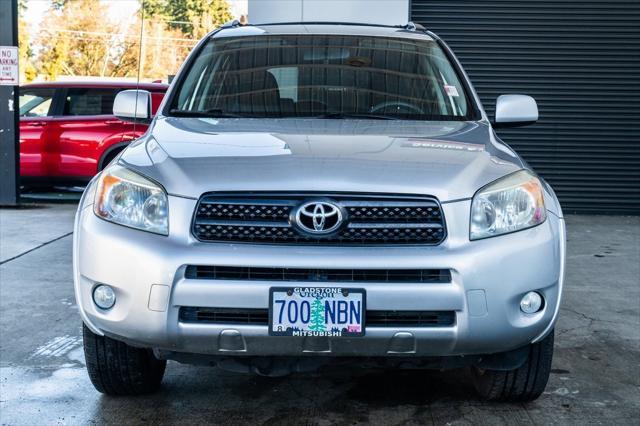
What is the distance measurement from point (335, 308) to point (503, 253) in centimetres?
61

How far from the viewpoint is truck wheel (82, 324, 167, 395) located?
140 inches

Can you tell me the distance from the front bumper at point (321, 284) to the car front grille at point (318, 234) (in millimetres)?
45

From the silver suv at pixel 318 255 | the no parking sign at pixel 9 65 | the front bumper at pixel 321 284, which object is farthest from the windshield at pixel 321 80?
the no parking sign at pixel 9 65

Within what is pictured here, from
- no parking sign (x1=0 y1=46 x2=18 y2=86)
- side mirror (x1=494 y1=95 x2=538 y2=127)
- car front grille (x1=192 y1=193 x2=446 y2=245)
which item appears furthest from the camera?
no parking sign (x1=0 y1=46 x2=18 y2=86)

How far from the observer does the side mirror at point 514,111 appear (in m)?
4.39

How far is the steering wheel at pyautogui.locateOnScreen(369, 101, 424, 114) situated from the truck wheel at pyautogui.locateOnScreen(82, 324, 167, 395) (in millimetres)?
1520

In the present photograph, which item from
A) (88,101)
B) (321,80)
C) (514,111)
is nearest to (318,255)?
(321,80)

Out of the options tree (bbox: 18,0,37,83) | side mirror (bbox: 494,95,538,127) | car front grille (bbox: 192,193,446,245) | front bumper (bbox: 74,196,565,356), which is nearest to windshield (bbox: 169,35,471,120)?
side mirror (bbox: 494,95,538,127)

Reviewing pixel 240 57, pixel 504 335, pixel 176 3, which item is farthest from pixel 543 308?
pixel 176 3

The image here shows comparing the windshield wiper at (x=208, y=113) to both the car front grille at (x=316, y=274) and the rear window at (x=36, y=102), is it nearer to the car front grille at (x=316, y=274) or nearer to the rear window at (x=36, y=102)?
the car front grille at (x=316, y=274)

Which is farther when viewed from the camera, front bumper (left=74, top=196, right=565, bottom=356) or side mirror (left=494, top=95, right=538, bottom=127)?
side mirror (left=494, top=95, right=538, bottom=127)

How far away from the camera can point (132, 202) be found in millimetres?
3244

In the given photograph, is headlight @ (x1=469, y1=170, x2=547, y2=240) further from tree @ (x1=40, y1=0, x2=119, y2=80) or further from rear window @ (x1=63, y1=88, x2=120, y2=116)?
tree @ (x1=40, y1=0, x2=119, y2=80)

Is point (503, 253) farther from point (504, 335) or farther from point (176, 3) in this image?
point (176, 3)
